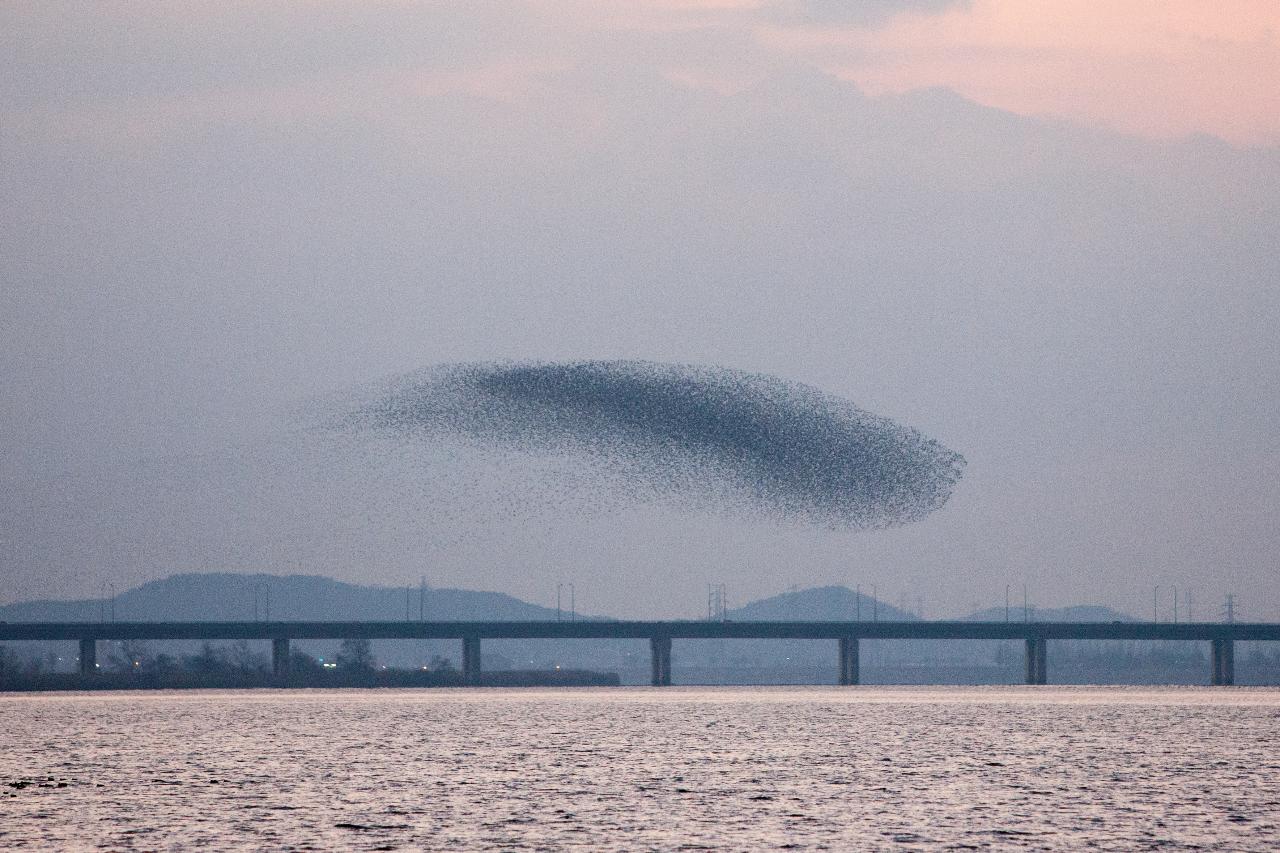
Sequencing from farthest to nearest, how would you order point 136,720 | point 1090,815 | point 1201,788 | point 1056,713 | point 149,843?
point 1056,713, point 136,720, point 1201,788, point 1090,815, point 149,843

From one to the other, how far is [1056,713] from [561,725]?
39335 millimetres

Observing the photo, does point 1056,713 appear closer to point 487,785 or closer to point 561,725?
point 561,725

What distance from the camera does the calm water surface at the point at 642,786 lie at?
43812 mm

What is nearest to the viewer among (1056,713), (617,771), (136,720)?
(617,771)

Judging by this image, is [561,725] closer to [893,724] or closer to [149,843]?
[893,724]

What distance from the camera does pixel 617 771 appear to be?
216 feet

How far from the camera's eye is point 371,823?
46.6 m

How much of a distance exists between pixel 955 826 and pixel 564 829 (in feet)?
32.0

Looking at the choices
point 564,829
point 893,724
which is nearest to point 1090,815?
point 564,829

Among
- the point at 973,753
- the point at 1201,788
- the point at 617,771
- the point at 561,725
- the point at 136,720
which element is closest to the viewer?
the point at 1201,788

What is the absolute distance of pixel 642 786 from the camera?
58250mm

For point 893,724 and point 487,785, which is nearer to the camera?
point 487,785

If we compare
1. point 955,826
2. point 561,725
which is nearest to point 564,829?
point 955,826

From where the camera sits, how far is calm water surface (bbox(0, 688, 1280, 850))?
43.8 meters
